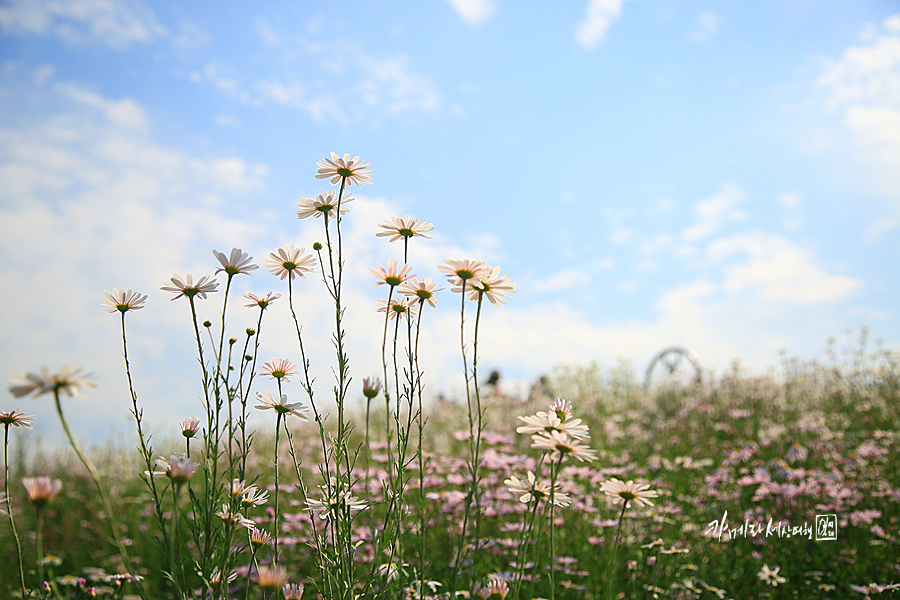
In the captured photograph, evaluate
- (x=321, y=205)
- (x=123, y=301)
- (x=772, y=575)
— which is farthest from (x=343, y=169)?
(x=772, y=575)

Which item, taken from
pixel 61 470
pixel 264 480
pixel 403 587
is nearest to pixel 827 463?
pixel 403 587

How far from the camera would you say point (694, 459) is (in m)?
5.54

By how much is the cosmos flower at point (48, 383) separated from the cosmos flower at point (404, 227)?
0.96 metres

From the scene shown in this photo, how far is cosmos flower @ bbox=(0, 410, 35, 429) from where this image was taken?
5.23 feet

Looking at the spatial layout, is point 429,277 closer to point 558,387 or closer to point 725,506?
point 725,506

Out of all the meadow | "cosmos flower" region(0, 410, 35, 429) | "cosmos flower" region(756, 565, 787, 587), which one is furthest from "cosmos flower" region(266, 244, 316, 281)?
"cosmos flower" region(756, 565, 787, 587)

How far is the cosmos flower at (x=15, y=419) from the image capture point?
5.23 feet

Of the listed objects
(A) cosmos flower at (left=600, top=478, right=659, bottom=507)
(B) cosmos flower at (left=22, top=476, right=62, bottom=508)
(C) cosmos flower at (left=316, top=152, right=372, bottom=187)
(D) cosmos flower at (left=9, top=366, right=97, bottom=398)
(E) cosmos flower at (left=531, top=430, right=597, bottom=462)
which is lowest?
(A) cosmos flower at (left=600, top=478, right=659, bottom=507)

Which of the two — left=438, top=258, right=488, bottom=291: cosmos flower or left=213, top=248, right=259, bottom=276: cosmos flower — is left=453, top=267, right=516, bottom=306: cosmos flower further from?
left=213, top=248, right=259, bottom=276: cosmos flower

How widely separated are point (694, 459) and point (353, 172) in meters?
5.05

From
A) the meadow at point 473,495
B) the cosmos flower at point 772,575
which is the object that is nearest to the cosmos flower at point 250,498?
the meadow at point 473,495

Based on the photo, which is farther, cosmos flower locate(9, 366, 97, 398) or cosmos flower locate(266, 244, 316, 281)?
cosmos flower locate(266, 244, 316, 281)

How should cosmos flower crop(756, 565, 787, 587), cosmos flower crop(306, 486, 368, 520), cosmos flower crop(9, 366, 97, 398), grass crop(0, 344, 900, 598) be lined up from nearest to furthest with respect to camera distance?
cosmos flower crop(9, 366, 97, 398) → cosmos flower crop(306, 486, 368, 520) → cosmos flower crop(756, 565, 787, 587) → grass crop(0, 344, 900, 598)

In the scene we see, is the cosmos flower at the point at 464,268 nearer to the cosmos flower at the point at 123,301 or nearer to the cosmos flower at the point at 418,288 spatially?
the cosmos flower at the point at 418,288
